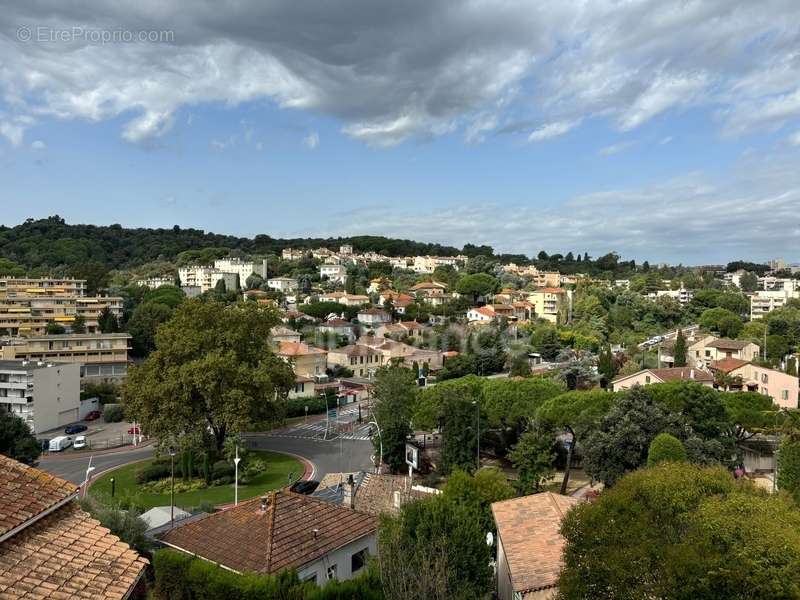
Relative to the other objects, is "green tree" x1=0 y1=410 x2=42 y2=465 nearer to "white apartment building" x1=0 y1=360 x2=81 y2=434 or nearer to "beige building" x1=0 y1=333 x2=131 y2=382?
"white apartment building" x1=0 y1=360 x2=81 y2=434

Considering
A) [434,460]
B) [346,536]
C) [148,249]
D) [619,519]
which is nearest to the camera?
[619,519]

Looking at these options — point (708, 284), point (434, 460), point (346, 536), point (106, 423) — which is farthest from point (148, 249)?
→ point (346, 536)

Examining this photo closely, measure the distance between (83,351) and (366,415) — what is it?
99.2 feet

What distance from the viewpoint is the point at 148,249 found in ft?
541

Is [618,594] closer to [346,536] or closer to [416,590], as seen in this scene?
[416,590]

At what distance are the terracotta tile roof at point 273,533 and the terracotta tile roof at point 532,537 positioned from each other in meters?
4.04

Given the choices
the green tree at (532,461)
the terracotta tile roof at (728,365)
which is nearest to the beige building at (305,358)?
the green tree at (532,461)

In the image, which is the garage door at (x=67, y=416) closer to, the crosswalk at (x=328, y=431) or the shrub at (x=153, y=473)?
the crosswalk at (x=328, y=431)

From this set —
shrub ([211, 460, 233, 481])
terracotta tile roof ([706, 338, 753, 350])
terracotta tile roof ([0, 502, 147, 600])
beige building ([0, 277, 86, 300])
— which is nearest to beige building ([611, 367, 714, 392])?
terracotta tile roof ([706, 338, 753, 350])

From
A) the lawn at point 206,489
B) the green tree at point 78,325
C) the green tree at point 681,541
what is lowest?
the lawn at point 206,489

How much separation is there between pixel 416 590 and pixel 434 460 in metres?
22.7

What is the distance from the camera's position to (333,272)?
132m

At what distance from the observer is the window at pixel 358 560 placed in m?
17.4

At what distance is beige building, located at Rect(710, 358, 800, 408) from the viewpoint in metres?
44.9
